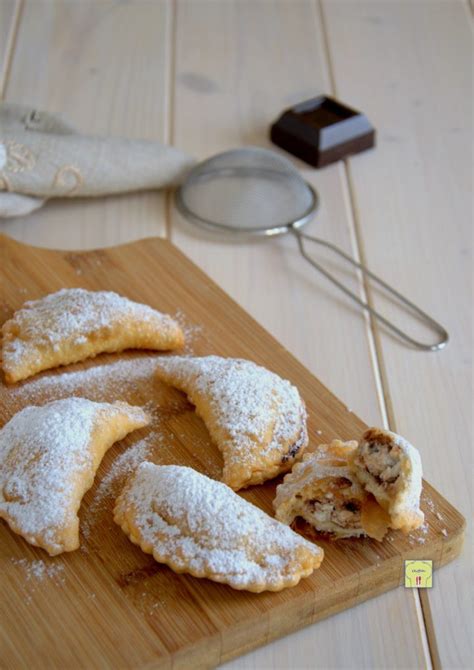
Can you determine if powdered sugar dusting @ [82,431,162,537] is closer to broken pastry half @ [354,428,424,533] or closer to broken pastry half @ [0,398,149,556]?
broken pastry half @ [0,398,149,556]

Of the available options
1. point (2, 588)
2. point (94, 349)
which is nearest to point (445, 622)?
point (2, 588)

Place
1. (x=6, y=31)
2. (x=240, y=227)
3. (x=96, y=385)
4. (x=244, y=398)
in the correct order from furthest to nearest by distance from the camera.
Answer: (x=6, y=31)
(x=240, y=227)
(x=96, y=385)
(x=244, y=398)

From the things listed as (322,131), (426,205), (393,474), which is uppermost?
(393,474)

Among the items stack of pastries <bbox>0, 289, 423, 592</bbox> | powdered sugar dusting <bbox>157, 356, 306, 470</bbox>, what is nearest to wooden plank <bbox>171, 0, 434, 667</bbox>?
stack of pastries <bbox>0, 289, 423, 592</bbox>

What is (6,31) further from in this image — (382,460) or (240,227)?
(382,460)

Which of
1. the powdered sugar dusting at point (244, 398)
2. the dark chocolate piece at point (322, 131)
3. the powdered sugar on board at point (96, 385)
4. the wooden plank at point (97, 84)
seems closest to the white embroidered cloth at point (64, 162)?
the wooden plank at point (97, 84)

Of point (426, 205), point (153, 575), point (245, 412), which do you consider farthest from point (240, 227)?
point (153, 575)

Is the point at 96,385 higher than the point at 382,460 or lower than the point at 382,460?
lower
